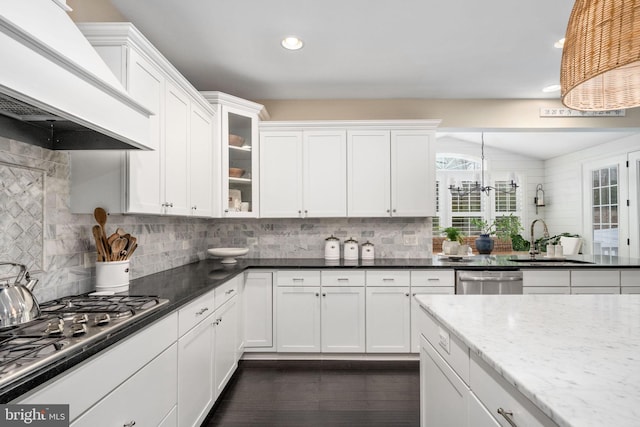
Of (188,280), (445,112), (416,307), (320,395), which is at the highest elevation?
(445,112)

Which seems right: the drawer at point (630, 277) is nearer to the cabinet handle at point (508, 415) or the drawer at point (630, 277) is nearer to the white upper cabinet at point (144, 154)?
the cabinet handle at point (508, 415)

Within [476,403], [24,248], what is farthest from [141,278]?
[476,403]

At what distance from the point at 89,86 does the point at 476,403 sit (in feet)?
5.63

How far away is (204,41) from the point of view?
2535 mm

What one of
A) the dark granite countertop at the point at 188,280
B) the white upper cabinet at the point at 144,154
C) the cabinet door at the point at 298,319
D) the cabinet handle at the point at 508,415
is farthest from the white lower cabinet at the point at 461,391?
the white upper cabinet at the point at 144,154

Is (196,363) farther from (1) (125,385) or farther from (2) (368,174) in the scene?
(2) (368,174)

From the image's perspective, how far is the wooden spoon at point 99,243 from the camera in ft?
5.86

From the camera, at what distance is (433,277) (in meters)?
2.98

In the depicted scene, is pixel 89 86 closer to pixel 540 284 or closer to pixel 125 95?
pixel 125 95

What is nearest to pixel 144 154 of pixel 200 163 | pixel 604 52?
pixel 200 163

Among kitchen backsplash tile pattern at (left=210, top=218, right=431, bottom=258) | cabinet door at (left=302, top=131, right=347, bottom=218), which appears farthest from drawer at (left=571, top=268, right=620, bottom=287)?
cabinet door at (left=302, top=131, right=347, bottom=218)

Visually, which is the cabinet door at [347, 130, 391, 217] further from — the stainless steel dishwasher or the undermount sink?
the undermount sink

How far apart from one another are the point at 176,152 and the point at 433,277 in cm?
247

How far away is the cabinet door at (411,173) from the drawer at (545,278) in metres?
1.10
